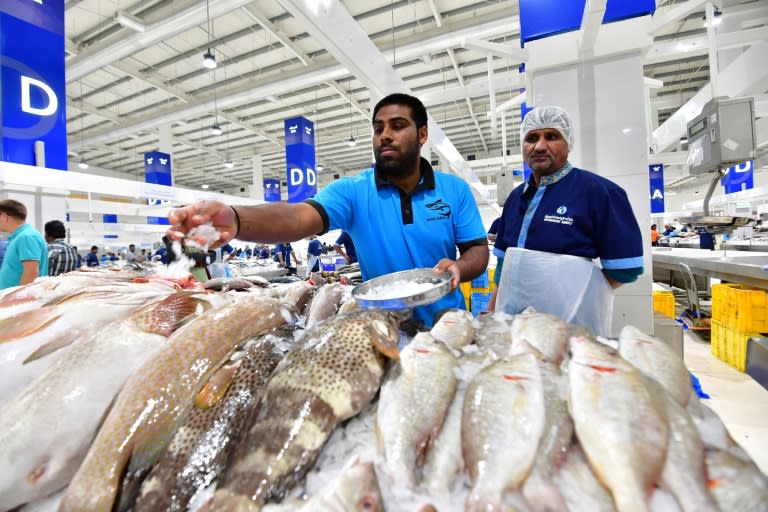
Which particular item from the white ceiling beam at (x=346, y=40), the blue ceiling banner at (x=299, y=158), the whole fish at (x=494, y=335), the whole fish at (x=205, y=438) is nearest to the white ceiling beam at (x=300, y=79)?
the blue ceiling banner at (x=299, y=158)

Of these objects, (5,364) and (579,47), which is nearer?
(5,364)

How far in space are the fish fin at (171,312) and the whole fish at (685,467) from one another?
1235 mm

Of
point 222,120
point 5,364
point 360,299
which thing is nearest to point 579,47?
point 360,299

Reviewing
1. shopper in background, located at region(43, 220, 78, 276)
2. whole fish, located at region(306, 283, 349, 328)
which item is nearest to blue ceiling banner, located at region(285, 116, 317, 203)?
shopper in background, located at region(43, 220, 78, 276)

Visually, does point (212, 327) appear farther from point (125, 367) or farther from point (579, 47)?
point (579, 47)

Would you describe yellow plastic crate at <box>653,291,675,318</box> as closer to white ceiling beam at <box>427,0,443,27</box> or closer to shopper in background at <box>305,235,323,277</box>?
shopper in background at <box>305,235,323,277</box>

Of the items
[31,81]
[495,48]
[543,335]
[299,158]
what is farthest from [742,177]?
[31,81]

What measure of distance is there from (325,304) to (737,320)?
16.8 feet

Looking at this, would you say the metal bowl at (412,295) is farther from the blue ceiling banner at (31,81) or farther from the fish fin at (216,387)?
the blue ceiling banner at (31,81)

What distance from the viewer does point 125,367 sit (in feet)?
3.05

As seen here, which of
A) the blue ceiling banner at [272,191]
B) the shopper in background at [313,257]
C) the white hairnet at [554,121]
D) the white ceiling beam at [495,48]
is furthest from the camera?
the blue ceiling banner at [272,191]

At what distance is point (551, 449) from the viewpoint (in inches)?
27.8

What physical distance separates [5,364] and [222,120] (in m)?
16.9

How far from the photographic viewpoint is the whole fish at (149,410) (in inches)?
28.0
